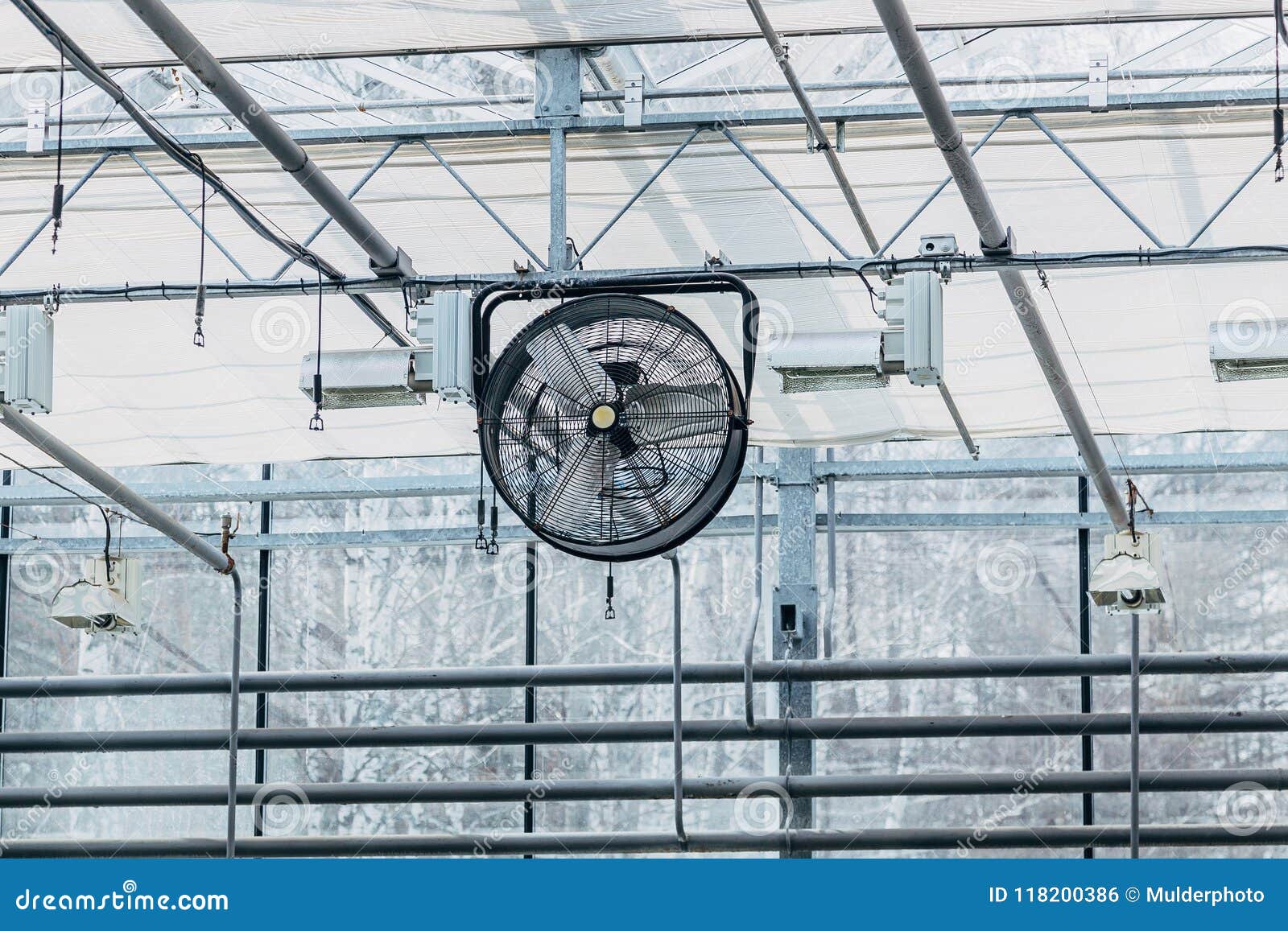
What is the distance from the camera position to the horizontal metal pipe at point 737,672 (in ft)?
32.7

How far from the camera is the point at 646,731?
34.1 feet

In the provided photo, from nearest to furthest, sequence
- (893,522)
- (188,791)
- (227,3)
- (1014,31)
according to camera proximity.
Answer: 1. (227,3)
2. (1014,31)
3. (188,791)
4. (893,522)

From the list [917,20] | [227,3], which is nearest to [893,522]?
[917,20]

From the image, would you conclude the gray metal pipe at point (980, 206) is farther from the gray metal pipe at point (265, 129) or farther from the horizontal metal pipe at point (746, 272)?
the gray metal pipe at point (265, 129)

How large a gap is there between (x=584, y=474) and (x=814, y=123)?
198 cm

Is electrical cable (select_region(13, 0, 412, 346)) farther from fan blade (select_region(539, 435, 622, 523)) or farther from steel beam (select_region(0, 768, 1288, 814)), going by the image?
steel beam (select_region(0, 768, 1288, 814))

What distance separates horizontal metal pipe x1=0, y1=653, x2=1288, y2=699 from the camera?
9.97 meters

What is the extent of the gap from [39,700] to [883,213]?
23.4 ft

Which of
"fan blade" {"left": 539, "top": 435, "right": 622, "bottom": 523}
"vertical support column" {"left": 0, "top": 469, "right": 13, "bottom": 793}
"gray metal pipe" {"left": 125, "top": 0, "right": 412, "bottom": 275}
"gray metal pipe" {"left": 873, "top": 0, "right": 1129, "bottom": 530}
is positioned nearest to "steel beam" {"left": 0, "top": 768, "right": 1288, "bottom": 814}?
"gray metal pipe" {"left": 873, "top": 0, "right": 1129, "bottom": 530}

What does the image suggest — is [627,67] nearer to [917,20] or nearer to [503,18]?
[503,18]

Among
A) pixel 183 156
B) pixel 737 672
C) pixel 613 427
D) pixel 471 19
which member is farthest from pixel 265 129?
pixel 737 672

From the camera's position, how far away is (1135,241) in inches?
327

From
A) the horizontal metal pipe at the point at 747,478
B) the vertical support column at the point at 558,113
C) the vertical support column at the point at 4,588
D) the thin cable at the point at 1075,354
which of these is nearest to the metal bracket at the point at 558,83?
the vertical support column at the point at 558,113

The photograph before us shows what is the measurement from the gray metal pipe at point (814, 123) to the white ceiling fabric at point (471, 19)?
0.27 m
